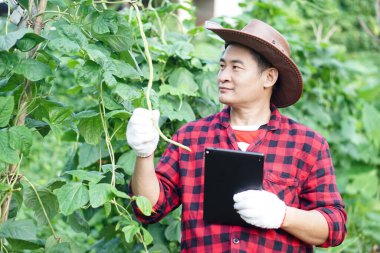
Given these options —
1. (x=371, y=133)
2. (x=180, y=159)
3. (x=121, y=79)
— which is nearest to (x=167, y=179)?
(x=180, y=159)

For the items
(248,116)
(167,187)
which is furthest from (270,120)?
(167,187)

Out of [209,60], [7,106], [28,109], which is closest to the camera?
[7,106]

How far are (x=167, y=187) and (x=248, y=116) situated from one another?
0.39 metres

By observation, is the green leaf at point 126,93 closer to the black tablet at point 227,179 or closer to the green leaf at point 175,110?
the black tablet at point 227,179

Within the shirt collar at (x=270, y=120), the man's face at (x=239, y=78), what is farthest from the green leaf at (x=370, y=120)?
the man's face at (x=239, y=78)

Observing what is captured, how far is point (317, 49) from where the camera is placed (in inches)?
187

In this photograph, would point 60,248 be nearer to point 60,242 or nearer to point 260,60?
point 60,242

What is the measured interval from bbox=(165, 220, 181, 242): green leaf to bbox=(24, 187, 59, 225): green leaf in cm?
71

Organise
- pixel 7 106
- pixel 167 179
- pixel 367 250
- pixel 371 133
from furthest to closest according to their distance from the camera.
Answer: pixel 371 133 → pixel 367 250 → pixel 167 179 → pixel 7 106

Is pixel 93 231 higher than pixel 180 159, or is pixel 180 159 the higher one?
pixel 180 159

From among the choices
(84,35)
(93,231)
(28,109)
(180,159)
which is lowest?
(93,231)

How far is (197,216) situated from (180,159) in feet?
0.71

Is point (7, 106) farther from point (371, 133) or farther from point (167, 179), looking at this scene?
point (371, 133)

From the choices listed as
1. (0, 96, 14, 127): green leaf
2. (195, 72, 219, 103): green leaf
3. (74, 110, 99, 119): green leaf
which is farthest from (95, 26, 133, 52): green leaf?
(195, 72, 219, 103): green leaf
